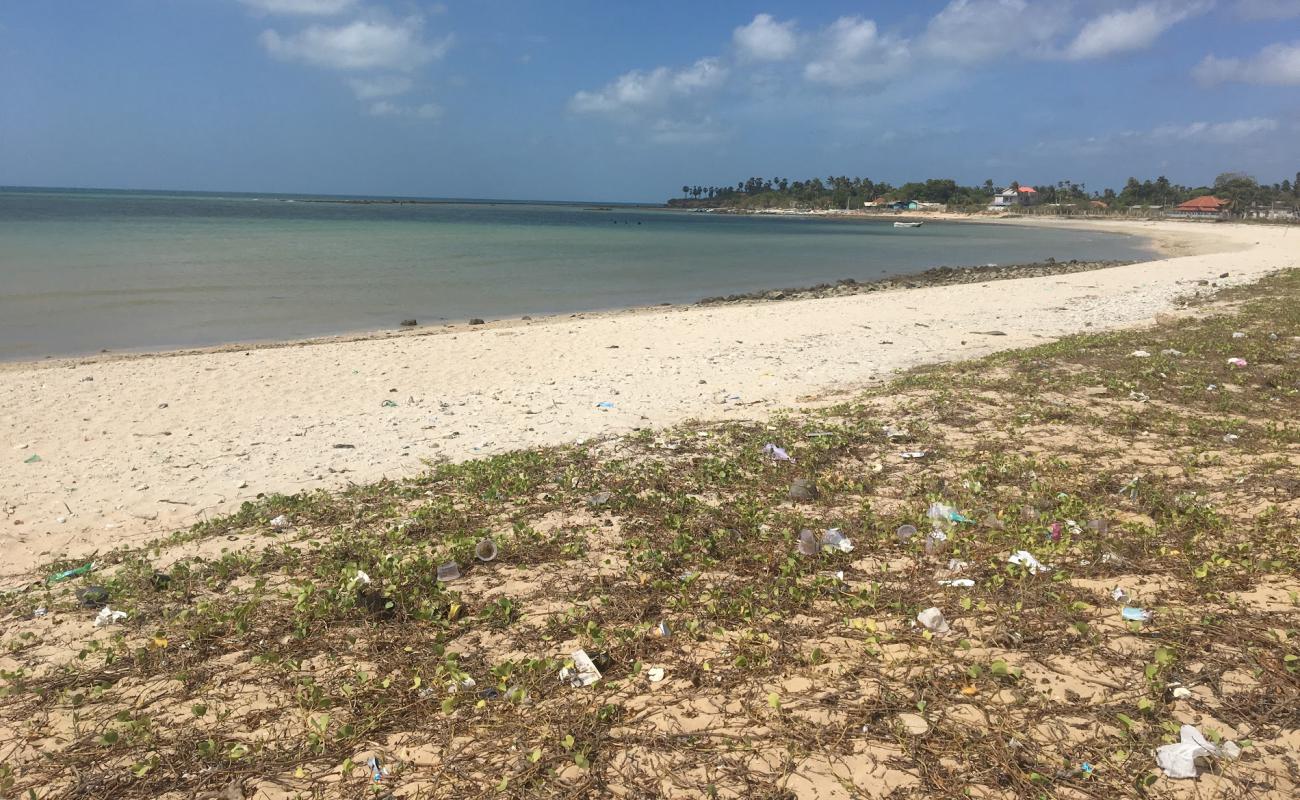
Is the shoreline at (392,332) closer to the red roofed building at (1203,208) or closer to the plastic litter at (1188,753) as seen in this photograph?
the plastic litter at (1188,753)

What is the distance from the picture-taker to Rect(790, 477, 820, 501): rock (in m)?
5.43

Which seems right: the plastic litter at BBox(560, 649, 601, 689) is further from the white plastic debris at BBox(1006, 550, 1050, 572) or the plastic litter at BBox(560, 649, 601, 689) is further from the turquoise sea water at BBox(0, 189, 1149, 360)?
the turquoise sea water at BBox(0, 189, 1149, 360)

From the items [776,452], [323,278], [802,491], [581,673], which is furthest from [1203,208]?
[581,673]

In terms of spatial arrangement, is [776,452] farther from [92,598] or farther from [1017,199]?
[1017,199]

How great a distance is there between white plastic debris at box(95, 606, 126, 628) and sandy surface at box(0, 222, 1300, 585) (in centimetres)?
140

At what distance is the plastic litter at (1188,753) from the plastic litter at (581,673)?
2177 mm

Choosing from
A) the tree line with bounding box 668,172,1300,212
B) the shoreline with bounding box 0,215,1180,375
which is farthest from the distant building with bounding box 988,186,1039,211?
the shoreline with bounding box 0,215,1180,375

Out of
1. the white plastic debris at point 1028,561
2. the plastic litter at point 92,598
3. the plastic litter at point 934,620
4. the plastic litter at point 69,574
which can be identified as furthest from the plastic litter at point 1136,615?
the plastic litter at point 69,574

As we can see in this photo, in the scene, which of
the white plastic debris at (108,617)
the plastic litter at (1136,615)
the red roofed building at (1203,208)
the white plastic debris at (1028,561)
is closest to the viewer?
the plastic litter at (1136,615)

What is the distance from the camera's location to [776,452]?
637 centimetres

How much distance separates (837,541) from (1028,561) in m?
1.06

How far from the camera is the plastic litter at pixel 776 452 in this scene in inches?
247

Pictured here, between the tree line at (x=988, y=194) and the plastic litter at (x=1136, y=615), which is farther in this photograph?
the tree line at (x=988, y=194)

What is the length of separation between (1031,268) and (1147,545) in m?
29.7
